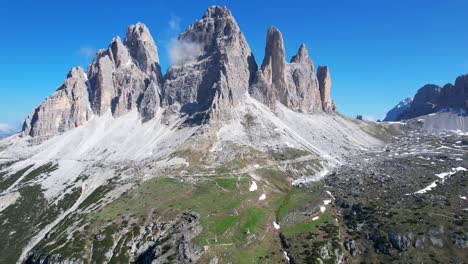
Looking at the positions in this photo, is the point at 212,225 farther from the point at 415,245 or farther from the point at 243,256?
the point at 415,245

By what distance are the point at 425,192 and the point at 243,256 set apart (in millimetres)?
114767

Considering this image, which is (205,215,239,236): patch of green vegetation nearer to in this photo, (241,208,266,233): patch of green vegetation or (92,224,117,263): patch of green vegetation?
(241,208,266,233): patch of green vegetation

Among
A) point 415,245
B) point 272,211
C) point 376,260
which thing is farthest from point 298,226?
point 415,245

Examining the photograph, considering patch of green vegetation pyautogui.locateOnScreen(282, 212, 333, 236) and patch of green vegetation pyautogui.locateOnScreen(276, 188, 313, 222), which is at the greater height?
patch of green vegetation pyautogui.locateOnScreen(276, 188, 313, 222)

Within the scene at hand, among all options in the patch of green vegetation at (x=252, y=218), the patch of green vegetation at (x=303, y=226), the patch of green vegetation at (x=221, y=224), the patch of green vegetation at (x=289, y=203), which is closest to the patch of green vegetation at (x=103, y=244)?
the patch of green vegetation at (x=221, y=224)

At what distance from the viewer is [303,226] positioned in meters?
160

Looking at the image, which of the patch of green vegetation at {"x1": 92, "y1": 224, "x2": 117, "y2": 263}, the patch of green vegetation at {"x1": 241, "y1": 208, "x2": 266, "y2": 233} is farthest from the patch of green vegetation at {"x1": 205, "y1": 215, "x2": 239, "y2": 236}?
the patch of green vegetation at {"x1": 92, "y1": 224, "x2": 117, "y2": 263}

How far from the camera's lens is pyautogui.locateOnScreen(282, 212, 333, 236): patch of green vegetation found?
155375mm

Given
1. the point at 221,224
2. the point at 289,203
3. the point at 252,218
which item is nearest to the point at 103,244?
the point at 221,224


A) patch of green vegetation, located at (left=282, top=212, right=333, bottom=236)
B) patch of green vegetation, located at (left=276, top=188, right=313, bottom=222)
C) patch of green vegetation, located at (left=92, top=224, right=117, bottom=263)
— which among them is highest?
patch of green vegetation, located at (left=276, top=188, right=313, bottom=222)

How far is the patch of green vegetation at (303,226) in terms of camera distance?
155 metres

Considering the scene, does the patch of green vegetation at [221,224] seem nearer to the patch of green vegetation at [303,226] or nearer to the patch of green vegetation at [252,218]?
the patch of green vegetation at [252,218]

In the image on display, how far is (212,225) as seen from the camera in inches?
6152

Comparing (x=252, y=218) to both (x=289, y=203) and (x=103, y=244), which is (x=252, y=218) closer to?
(x=289, y=203)
